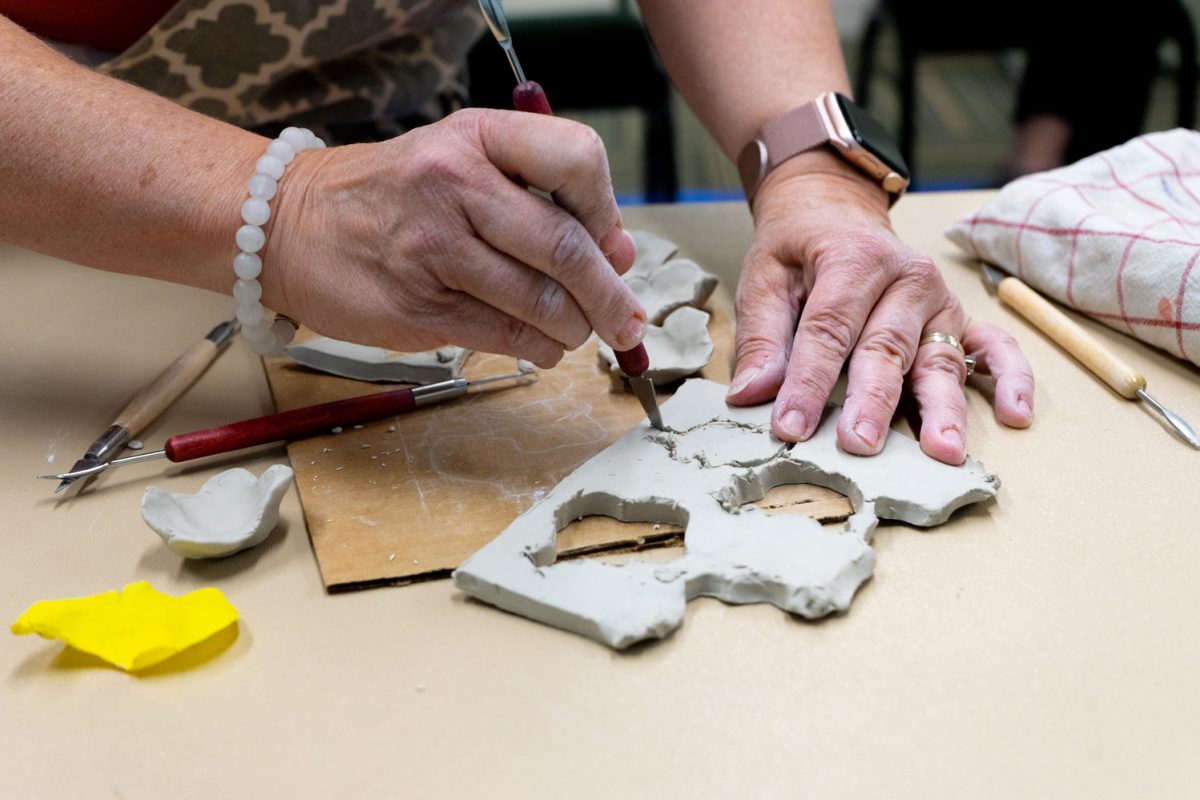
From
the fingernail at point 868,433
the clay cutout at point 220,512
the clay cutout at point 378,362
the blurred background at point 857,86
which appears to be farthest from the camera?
the blurred background at point 857,86

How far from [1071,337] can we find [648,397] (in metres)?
0.59

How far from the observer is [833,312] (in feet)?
3.93

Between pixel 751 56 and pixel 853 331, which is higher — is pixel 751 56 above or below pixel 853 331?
above

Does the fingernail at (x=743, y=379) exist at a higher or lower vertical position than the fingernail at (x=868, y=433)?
lower

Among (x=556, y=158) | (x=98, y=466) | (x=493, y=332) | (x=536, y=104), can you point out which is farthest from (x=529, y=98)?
(x=98, y=466)

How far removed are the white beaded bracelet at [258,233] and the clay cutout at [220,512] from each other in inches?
6.6

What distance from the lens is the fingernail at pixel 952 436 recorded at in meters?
1.06

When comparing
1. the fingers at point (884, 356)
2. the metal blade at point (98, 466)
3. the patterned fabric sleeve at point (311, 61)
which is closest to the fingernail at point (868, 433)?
the fingers at point (884, 356)

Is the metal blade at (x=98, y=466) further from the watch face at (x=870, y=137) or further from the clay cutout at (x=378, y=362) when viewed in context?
the watch face at (x=870, y=137)

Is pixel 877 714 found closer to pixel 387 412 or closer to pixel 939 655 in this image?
pixel 939 655

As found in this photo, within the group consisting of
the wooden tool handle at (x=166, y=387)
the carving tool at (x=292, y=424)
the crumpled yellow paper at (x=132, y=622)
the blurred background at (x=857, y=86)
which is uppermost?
the crumpled yellow paper at (x=132, y=622)

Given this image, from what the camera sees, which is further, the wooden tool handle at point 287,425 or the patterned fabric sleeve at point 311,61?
the patterned fabric sleeve at point 311,61

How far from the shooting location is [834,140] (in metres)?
1.41

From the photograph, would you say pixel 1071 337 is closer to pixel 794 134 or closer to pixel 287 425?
pixel 794 134
